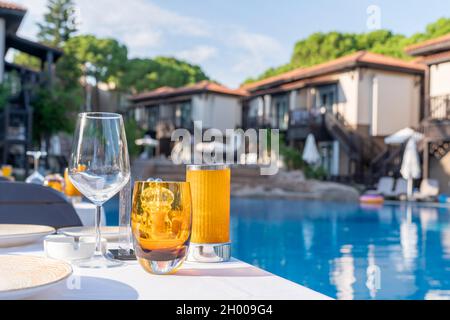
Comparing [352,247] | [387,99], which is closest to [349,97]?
[387,99]

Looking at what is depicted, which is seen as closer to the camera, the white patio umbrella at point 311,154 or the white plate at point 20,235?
the white plate at point 20,235

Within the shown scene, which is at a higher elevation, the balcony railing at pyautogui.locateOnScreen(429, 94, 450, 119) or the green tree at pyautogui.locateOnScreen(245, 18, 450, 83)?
the green tree at pyautogui.locateOnScreen(245, 18, 450, 83)

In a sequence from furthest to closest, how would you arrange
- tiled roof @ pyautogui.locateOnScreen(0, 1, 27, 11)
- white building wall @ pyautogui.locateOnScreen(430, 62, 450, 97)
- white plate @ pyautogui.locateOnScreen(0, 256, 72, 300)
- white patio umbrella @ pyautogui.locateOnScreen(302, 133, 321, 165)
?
1. white patio umbrella @ pyautogui.locateOnScreen(302, 133, 321, 165)
2. white building wall @ pyautogui.locateOnScreen(430, 62, 450, 97)
3. tiled roof @ pyautogui.locateOnScreen(0, 1, 27, 11)
4. white plate @ pyautogui.locateOnScreen(0, 256, 72, 300)

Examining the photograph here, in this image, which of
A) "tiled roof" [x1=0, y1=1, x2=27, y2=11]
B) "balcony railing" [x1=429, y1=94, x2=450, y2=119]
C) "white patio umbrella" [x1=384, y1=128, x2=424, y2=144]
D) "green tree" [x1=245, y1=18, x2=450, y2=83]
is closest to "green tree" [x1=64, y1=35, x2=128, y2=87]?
"green tree" [x1=245, y1=18, x2=450, y2=83]

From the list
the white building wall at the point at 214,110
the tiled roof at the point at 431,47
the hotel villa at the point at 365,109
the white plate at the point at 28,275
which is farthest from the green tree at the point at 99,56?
the white plate at the point at 28,275

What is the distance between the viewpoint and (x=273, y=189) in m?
18.1

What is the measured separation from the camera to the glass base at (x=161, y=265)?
3.58ft

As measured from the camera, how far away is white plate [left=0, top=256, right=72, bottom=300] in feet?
2.76

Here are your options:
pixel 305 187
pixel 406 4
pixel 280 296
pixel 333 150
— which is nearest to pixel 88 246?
pixel 280 296

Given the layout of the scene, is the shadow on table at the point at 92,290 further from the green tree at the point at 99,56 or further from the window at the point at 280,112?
the green tree at the point at 99,56

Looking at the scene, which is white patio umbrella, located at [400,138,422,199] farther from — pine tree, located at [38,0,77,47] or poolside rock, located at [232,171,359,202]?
pine tree, located at [38,0,77,47]

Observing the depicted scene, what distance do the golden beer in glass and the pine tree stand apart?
1378 inches

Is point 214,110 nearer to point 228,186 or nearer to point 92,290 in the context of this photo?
point 228,186

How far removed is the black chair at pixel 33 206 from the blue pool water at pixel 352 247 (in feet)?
11.6
